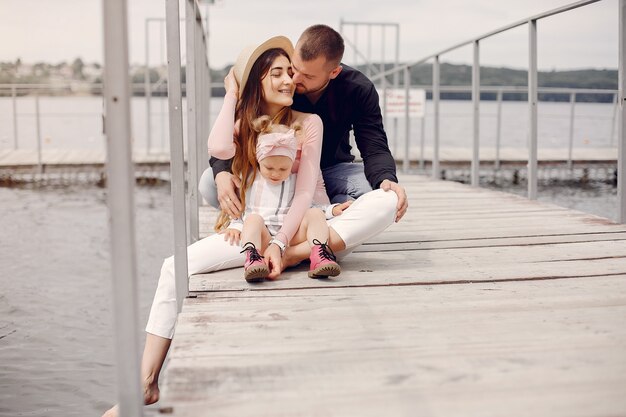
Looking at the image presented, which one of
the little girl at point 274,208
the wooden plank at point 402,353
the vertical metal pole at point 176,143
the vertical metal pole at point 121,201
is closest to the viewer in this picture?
the vertical metal pole at point 121,201

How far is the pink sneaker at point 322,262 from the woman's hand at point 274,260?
79mm

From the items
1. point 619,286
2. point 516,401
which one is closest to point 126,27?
point 516,401

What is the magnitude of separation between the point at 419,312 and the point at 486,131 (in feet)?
62.9

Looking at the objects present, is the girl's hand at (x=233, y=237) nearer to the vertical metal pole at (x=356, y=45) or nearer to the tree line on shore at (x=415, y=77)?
the tree line on shore at (x=415, y=77)

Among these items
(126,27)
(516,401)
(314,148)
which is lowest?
(516,401)

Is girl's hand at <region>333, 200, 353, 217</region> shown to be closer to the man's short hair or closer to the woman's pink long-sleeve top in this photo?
the woman's pink long-sleeve top

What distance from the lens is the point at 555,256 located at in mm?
2299

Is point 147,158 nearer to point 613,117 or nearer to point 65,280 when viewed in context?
point 65,280

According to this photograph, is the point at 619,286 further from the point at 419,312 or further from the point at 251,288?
the point at 251,288

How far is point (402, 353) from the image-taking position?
1.39m

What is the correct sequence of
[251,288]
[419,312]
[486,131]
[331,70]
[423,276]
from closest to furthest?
1. [419,312]
2. [251,288]
3. [423,276]
4. [331,70]
5. [486,131]

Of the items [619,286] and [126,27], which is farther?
[619,286]

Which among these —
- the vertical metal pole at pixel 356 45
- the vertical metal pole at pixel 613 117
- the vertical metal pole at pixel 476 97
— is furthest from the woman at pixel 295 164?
the vertical metal pole at pixel 356 45

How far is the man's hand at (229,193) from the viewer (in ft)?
7.00
